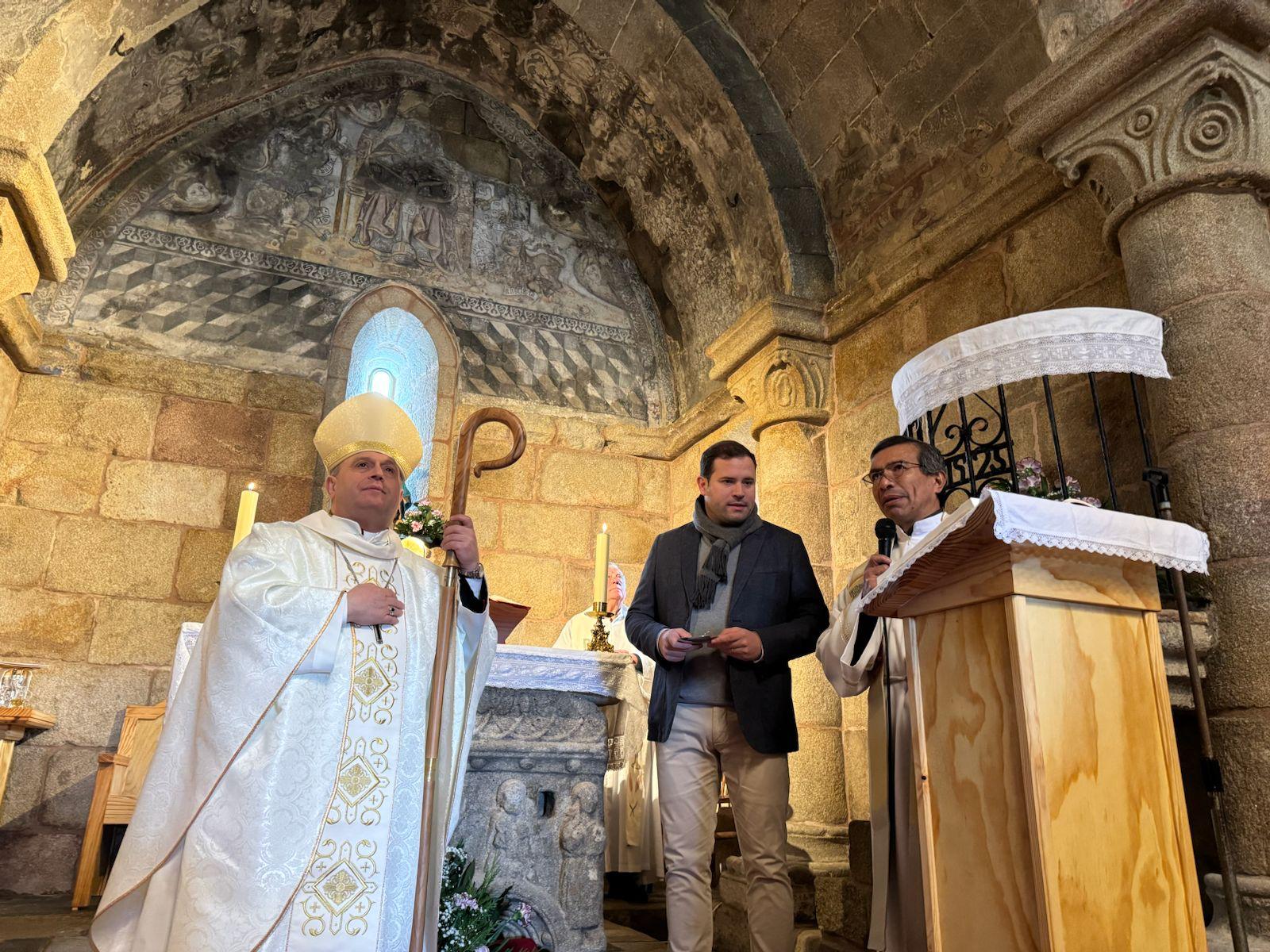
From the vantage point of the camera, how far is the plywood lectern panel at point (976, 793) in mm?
1706

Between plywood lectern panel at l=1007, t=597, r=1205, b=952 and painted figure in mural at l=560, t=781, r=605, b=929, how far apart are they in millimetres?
2002

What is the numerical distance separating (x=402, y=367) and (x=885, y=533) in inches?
218

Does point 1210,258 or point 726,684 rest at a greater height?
point 1210,258

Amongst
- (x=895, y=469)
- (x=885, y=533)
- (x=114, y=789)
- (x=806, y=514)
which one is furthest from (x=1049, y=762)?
(x=114, y=789)

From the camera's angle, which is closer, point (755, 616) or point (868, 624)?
point (868, 624)

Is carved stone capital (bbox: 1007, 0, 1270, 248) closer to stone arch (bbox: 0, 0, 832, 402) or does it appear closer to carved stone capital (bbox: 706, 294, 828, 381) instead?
carved stone capital (bbox: 706, 294, 828, 381)

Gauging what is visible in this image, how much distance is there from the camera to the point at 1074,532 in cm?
178

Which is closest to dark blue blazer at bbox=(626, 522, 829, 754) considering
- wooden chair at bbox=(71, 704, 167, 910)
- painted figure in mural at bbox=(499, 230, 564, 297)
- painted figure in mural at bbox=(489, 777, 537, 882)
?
painted figure in mural at bbox=(489, 777, 537, 882)

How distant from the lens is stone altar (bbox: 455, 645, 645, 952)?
3.20m

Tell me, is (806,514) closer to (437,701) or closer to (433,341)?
(433,341)

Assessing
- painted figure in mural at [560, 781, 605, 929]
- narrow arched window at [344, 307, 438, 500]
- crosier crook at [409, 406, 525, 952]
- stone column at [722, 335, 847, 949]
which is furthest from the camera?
narrow arched window at [344, 307, 438, 500]

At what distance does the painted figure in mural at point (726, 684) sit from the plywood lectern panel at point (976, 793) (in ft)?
3.14

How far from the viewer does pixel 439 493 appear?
266 inches

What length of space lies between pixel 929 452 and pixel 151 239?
5955 millimetres
